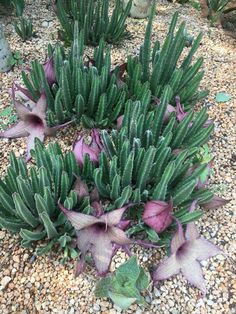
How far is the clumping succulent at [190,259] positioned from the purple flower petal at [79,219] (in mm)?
320

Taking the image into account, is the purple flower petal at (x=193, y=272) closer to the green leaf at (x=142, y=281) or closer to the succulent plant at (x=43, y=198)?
the green leaf at (x=142, y=281)

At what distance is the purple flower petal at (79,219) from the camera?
1576 mm

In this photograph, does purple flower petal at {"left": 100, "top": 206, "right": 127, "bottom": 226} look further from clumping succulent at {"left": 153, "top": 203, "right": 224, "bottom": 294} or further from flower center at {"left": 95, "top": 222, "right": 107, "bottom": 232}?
clumping succulent at {"left": 153, "top": 203, "right": 224, "bottom": 294}

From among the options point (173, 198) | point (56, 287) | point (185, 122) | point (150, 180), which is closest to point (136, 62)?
point (185, 122)

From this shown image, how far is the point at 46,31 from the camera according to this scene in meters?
3.03

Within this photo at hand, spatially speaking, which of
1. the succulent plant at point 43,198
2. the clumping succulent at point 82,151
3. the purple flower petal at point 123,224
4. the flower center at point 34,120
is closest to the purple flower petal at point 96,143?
the clumping succulent at point 82,151

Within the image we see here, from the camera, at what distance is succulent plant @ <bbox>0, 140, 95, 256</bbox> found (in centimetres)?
171

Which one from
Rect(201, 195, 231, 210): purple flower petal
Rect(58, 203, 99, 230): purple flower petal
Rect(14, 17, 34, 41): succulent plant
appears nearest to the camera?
Rect(58, 203, 99, 230): purple flower petal

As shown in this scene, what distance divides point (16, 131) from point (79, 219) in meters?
0.74

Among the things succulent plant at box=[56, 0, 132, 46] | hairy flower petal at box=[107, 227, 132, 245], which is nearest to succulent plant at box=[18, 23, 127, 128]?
succulent plant at box=[56, 0, 132, 46]

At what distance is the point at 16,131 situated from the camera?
7.06 ft

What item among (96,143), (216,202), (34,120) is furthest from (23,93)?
(216,202)

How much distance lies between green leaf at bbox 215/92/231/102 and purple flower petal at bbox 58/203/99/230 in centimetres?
141

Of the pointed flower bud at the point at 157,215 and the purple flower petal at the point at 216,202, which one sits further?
the purple flower petal at the point at 216,202
